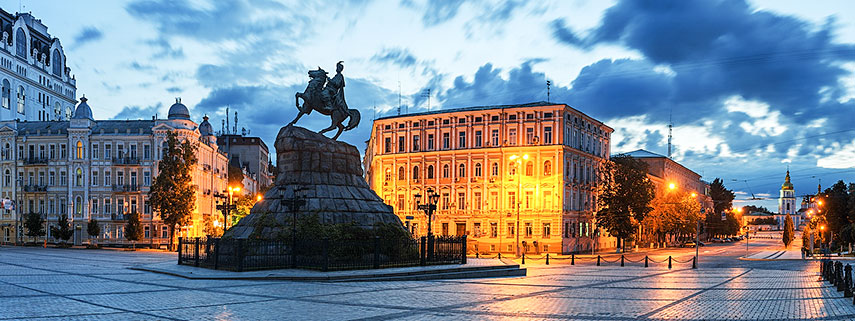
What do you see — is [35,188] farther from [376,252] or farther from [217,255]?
[376,252]

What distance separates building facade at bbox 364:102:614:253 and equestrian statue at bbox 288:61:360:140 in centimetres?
3054

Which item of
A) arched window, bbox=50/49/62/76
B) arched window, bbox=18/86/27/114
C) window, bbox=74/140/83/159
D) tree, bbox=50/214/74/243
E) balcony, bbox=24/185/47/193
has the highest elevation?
arched window, bbox=50/49/62/76

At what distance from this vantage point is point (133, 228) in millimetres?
65000

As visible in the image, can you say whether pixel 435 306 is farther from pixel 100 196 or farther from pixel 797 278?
pixel 100 196

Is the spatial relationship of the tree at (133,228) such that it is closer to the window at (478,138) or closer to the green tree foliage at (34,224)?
the green tree foliage at (34,224)

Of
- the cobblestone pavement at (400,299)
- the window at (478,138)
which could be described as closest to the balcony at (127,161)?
the window at (478,138)

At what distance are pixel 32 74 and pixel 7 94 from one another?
854cm

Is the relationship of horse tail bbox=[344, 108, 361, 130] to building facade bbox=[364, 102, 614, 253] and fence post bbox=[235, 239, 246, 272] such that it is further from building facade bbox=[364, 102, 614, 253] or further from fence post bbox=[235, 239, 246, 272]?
building facade bbox=[364, 102, 614, 253]

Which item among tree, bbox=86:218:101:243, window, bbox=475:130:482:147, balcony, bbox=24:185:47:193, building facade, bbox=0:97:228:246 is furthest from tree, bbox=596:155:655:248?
balcony, bbox=24:185:47:193

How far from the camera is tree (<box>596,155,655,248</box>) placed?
219 ft

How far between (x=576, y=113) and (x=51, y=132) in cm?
5168

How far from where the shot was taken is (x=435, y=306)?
1744 cm

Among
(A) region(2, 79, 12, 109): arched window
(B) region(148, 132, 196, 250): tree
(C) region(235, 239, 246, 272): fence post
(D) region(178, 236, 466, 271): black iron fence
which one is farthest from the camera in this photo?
(A) region(2, 79, 12, 109): arched window

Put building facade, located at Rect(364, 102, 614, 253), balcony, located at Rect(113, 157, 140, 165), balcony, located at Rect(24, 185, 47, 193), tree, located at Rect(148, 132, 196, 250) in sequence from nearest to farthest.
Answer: tree, located at Rect(148, 132, 196, 250)
building facade, located at Rect(364, 102, 614, 253)
balcony, located at Rect(113, 157, 140, 165)
balcony, located at Rect(24, 185, 47, 193)
